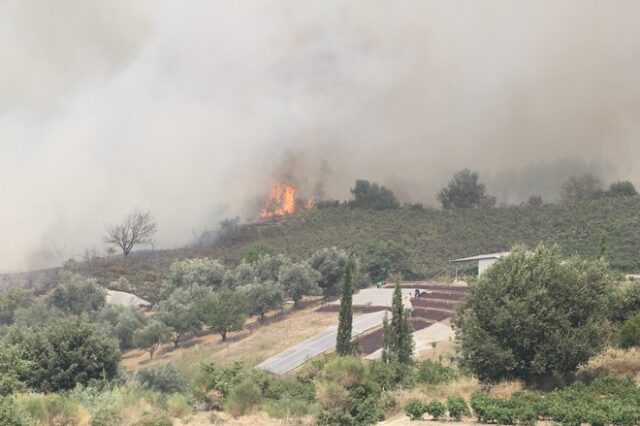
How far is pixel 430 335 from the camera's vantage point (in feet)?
151

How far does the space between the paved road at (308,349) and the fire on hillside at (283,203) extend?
221ft

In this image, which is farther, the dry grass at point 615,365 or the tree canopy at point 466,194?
the tree canopy at point 466,194

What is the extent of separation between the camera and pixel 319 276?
64.8m

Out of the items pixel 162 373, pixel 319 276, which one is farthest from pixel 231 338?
pixel 162 373

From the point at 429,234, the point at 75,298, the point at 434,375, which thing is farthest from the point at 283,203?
the point at 434,375

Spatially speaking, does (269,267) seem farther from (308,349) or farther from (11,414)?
(11,414)

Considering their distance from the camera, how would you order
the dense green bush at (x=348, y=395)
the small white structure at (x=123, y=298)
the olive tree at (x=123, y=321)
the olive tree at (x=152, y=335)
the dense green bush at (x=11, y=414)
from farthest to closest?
the small white structure at (x=123, y=298) < the olive tree at (x=123, y=321) < the olive tree at (x=152, y=335) < the dense green bush at (x=348, y=395) < the dense green bush at (x=11, y=414)

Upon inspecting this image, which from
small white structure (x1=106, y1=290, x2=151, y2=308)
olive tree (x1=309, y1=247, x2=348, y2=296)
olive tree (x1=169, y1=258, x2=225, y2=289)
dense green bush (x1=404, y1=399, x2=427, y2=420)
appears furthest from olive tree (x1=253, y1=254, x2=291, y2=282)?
dense green bush (x1=404, y1=399, x2=427, y2=420)

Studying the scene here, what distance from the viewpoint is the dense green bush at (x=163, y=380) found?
31.8m

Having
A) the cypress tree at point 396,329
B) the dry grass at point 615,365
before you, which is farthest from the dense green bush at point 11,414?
the cypress tree at point 396,329

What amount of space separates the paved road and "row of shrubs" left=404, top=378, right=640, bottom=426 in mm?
21063

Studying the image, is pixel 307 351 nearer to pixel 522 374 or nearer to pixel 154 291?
pixel 522 374

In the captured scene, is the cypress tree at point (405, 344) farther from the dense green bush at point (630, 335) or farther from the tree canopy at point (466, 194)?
the tree canopy at point (466, 194)

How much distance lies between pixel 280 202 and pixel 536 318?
334 feet
